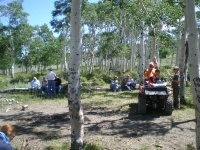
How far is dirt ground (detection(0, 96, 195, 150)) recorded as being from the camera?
8.99 metres

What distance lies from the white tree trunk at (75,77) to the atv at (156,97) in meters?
4.84

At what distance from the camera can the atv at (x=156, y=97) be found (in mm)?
12180

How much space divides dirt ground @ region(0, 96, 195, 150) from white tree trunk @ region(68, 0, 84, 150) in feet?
3.37

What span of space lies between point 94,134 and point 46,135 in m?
1.40

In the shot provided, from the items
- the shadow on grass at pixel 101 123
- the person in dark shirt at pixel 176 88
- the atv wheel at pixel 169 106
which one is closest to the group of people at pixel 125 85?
the shadow on grass at pixel 101 123

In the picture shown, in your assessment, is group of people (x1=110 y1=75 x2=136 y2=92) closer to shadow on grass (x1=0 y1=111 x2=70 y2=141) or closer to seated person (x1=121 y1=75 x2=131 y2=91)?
seated person (x1=121 y1=75 x2=131 y2=91)

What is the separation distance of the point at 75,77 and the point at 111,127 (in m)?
3.58

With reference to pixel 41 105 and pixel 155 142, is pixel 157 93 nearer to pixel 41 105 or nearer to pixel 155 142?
pixel 155 142

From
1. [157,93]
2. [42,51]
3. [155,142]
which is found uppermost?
[42,51]

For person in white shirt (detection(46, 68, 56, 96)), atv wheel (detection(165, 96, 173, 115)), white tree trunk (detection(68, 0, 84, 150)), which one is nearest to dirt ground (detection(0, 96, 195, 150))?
atv wheel (detection(165, 96, 173, 115))

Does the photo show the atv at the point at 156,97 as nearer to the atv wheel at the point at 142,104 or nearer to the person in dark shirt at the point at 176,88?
the atv wheel at the point at 142,104

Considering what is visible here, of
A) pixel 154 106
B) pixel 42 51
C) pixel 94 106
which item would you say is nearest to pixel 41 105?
pixel 94 106

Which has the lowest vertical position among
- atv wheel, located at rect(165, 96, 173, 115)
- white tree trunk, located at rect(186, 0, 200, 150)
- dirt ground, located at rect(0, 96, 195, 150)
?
dirt ground, located at rect(0, 96, 195, 150)

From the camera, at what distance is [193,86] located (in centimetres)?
711
